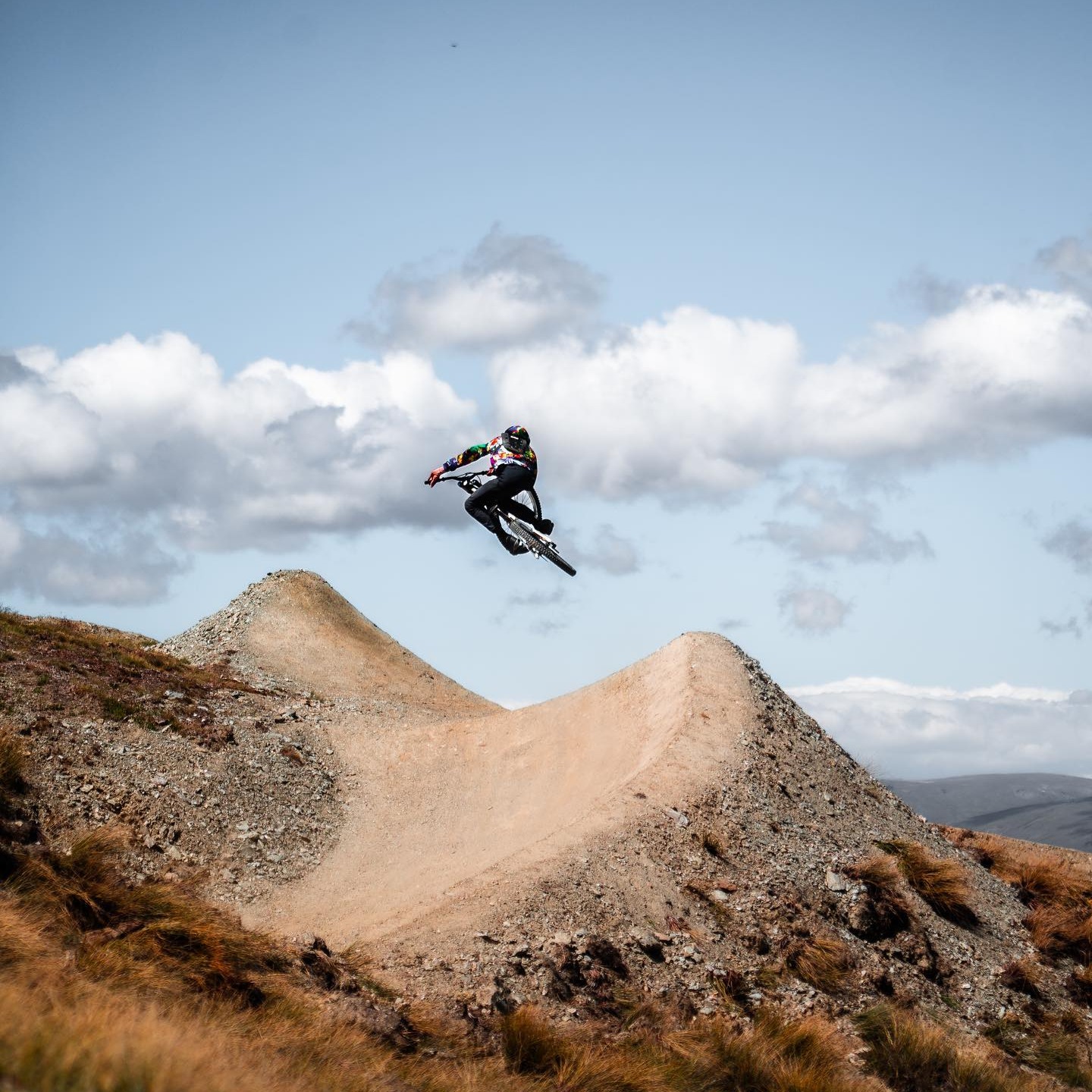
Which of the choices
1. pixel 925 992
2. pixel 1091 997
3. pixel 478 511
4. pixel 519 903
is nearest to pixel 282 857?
pixel 519 903

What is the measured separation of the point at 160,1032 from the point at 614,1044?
25.7 ft

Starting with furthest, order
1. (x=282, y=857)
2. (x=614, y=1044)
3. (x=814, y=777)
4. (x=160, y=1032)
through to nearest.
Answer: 1. (x=814, y=777)
2. (x=282, y=857)
3. (x=614, y=1044)
4. (x=160, y=1032)

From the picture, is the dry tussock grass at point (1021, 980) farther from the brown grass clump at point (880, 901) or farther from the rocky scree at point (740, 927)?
the brown grass clump at point (880, 901)

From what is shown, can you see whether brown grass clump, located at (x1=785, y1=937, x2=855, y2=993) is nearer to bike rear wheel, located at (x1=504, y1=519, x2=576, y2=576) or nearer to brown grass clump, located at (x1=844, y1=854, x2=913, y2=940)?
brown grass clump, located at (x1=844, y1=854, x2=913, y2=940)

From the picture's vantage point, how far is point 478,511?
73.6ft

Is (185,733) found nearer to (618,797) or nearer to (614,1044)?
(618,797)

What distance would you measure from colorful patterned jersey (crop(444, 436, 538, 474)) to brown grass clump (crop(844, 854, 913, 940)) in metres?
10.5

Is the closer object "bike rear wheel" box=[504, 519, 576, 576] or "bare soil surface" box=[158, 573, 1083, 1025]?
"bare soil surface" box=[158, 573, 1083, 1025]

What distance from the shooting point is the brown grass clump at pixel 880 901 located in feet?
65.4

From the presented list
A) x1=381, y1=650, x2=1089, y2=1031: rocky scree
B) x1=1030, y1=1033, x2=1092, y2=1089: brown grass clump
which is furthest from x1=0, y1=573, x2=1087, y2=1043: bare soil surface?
x1=1030, y1=1033, x2=1092, y2=1089: brown grass clump

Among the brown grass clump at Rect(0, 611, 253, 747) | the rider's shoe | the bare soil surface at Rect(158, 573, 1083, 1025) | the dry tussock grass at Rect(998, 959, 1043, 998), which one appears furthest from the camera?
the brown grass clump at Rect(0, 611, 253, 747)

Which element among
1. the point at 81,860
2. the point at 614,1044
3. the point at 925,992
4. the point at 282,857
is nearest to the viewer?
the point at 614,1044

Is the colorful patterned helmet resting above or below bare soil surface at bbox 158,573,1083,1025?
above

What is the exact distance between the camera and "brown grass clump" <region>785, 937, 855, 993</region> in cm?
1812
